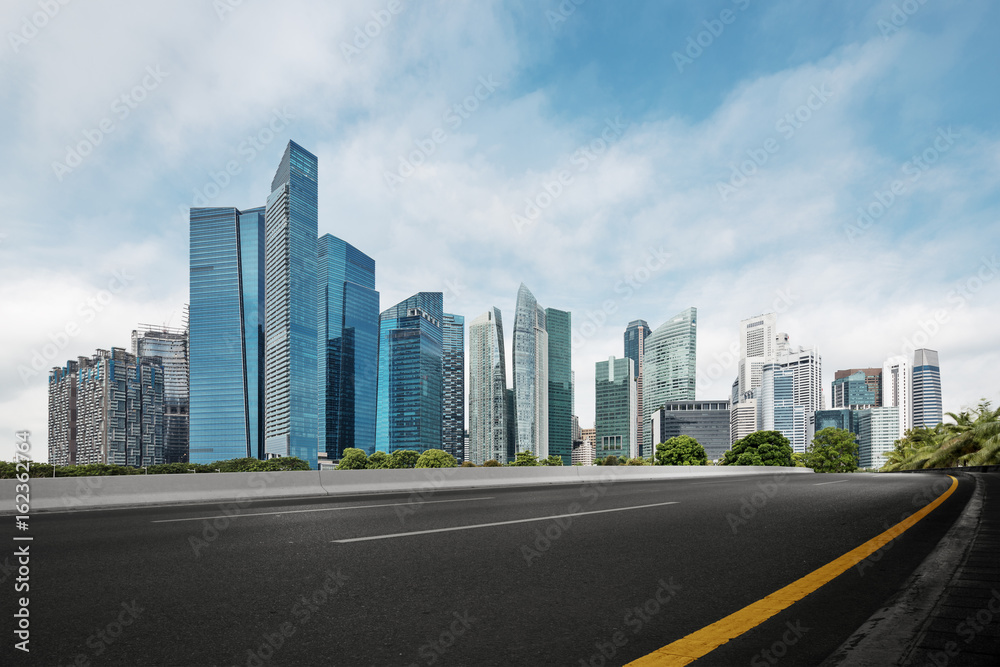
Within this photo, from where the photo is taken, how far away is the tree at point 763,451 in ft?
266

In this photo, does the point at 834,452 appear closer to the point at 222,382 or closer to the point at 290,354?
the point at 290,354

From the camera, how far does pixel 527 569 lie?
4812 millimetres

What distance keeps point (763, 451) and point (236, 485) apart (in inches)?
3172

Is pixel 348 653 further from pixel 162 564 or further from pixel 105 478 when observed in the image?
pixel 105 478

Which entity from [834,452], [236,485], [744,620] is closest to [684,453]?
[834,452]

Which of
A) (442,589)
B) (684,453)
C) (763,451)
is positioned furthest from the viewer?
(684,453)

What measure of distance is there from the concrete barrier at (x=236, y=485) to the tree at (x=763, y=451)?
68.3 meters

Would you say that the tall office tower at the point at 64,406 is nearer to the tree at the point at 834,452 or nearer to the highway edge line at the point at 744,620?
the tree at the point at 834,452

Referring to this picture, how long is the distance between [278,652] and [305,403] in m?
198

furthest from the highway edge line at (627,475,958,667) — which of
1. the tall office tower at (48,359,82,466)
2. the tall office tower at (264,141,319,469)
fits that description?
the tall office tower at (48,359,82,466)

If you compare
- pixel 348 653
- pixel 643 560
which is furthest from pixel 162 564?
pixel 643 560

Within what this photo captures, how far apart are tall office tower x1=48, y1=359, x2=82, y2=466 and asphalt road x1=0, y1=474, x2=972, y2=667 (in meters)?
218

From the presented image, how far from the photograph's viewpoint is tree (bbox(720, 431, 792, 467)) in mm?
81000

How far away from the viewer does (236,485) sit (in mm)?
14234
